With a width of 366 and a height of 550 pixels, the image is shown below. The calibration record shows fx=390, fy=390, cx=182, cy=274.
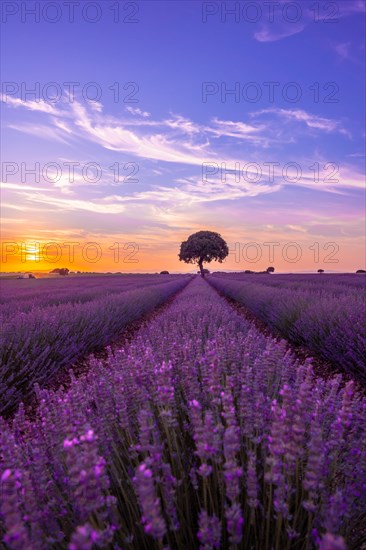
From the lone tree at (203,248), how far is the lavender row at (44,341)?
1755 inches

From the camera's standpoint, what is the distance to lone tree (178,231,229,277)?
5331 cm

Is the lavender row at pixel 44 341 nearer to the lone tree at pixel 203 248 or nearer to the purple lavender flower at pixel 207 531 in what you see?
the purple lavender flower at pixel 207 531

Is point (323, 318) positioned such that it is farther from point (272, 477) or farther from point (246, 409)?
point (272, 477)

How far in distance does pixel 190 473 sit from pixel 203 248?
52.3m

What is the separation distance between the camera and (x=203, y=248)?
176 feet

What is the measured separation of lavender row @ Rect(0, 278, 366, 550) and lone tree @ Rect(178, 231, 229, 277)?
5116cm

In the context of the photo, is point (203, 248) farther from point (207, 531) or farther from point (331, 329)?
point (207, 531)

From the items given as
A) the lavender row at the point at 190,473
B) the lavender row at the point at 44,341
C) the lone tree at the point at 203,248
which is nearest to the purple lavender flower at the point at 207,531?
the lavender row at the point at 190,473

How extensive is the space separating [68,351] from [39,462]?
470cm

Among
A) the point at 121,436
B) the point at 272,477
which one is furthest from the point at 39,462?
the point at 272,477

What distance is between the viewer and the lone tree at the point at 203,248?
175 ft

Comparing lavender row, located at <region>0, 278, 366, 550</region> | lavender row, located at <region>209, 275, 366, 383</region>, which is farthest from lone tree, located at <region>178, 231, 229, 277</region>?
lavender row, located at <region>0, 278, 366, 550</region>

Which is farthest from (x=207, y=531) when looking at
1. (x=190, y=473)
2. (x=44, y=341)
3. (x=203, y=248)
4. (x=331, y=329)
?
(x=203, y=248)

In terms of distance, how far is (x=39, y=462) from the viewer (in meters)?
1.22
